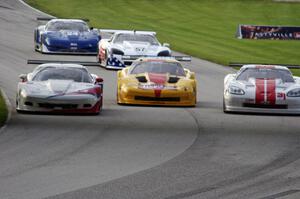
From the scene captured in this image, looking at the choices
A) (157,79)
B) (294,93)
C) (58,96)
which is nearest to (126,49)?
(157,79)

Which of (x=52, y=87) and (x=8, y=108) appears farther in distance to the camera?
(x=8, y=108)

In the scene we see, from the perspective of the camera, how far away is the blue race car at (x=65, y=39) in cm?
3650

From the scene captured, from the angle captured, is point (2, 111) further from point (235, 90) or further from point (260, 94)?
point (260, 94)

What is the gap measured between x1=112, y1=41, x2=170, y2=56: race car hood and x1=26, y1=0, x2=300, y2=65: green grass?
207 inches

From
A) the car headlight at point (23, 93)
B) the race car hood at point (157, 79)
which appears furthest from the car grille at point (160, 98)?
the car headlight at point (23, 93)

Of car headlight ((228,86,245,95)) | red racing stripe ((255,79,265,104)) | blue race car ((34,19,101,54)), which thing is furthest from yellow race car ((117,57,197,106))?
blue race car ((34,19,101,54))

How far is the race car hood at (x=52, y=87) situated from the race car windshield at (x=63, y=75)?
→ 60cm

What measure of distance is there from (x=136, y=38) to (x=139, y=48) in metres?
1.17

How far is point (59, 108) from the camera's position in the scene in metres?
22.0

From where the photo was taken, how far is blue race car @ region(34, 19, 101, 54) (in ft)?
120

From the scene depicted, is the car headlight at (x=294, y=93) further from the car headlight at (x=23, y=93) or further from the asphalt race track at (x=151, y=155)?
the car headlight at (x=23, y=93)

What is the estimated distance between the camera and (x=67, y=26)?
124 ft

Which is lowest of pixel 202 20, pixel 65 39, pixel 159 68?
pixel 159 68

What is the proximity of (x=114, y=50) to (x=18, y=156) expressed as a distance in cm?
1778
